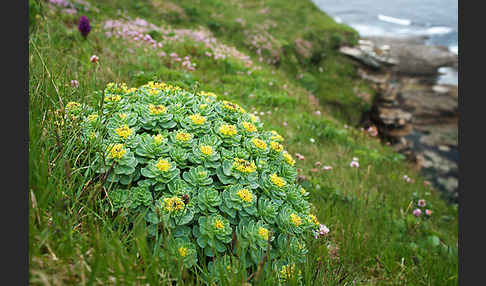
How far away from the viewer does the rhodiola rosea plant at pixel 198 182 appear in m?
2.02

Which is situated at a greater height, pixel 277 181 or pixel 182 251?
pixel 277 181

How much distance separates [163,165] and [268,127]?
3.92 meters

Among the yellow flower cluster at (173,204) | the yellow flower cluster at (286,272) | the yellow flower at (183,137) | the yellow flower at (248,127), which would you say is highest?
the yellow flower at (183,137)

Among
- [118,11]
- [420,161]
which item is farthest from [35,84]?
[420,161]

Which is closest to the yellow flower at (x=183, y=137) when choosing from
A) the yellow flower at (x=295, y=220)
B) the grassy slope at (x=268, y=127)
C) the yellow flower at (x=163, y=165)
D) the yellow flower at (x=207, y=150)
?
the yellow flower at (x=207, y=150)

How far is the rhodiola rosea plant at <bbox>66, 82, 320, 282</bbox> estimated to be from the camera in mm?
2023

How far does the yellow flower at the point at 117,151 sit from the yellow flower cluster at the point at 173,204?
0.47m

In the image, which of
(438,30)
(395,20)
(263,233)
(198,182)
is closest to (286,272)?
(263,233)

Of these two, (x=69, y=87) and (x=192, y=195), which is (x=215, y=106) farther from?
(x=69, y=87)

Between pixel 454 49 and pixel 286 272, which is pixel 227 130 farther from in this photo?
pixel 454 49

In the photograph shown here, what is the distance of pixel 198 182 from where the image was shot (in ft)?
7.09

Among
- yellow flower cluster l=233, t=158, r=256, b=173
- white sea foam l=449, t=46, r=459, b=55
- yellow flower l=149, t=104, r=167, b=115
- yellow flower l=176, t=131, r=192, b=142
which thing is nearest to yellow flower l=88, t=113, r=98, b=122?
yellow flower l=149, t=104, r=167, b=115

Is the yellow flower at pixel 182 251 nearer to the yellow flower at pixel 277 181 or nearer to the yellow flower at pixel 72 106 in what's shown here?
the yellow flower at pixel 277 181

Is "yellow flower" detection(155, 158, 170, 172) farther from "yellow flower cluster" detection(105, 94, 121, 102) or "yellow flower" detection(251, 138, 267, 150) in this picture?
"yellow flower cluster" detection(105, 94, 121, 102)
